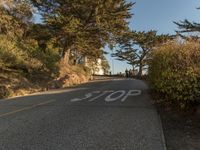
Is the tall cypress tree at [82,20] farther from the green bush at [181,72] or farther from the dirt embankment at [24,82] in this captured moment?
the green bush at [181,72]

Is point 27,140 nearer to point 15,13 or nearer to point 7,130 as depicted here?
point 7,130

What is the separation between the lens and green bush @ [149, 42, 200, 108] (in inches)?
309

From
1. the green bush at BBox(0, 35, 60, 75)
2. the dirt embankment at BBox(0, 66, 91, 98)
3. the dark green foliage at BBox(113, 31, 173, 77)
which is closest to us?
the dirt embankment at BBox(0, 66, 91, 98)

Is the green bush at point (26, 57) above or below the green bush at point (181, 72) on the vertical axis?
above

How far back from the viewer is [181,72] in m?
8.20

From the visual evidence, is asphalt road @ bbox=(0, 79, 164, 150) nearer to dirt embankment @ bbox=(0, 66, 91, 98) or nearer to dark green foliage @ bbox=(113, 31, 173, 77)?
dirt embankment @ bbox=(0, 66, 91, 98)

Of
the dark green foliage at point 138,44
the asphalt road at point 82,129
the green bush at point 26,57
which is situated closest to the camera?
the asphalt road at point 82,129

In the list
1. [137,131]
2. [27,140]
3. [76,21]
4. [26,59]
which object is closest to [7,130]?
[27,140]

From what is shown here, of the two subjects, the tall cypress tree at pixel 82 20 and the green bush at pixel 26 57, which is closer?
the green bush at pixel 26 57

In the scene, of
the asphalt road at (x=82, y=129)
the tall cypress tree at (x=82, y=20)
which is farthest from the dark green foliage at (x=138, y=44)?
the asphalt road at (x=82, y=129)

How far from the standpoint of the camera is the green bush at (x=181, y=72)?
7844mm

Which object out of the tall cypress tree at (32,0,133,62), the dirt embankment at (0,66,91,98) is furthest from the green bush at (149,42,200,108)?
the tall cypress tree at (32,0,133,62)

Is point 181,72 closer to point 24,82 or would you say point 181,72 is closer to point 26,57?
point 24,82

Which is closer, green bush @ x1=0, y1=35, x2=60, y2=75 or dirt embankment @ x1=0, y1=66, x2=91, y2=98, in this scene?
dirt embankment @ x1=0, y1=66, x2=91, y2=98
